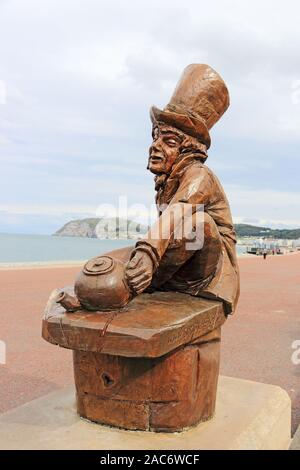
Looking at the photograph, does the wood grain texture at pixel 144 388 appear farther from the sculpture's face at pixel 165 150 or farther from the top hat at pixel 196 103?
the top hat at pixel 196 103

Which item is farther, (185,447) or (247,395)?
(247,395)

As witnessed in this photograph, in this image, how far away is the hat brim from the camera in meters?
2.87

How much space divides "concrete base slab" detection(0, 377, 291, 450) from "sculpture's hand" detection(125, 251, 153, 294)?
80 cm

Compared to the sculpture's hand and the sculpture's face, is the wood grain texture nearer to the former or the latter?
the sculpture's hand

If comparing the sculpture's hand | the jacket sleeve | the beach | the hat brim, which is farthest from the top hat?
the beach

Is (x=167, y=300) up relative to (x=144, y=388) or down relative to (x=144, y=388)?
up

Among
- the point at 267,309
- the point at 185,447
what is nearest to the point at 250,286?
the point at 267,309

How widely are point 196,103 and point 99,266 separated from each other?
1203 mm

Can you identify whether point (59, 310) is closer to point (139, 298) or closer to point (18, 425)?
point (139, 298)

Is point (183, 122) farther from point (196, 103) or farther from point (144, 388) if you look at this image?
point (144, 388)

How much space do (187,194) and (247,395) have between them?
1.48m

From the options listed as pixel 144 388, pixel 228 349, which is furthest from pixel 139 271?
pixel 228 349

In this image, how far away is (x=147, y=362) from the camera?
8.45 feet

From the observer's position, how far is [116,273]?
2.42 metres
